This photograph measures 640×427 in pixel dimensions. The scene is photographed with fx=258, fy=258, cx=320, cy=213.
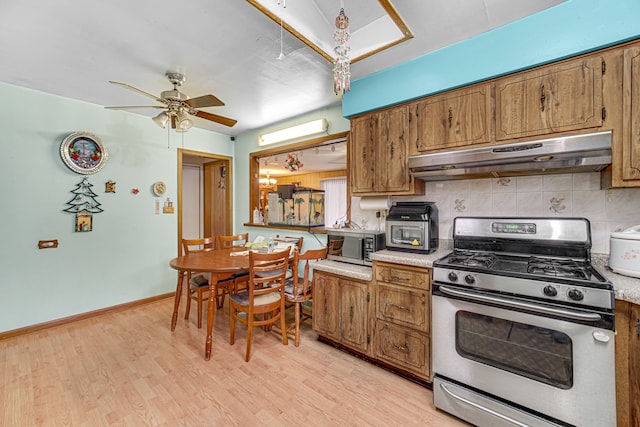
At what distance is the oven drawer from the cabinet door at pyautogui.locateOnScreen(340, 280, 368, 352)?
7.9 inches

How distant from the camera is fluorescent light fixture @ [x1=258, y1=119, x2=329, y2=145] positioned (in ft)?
9.96

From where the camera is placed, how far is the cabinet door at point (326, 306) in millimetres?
2271

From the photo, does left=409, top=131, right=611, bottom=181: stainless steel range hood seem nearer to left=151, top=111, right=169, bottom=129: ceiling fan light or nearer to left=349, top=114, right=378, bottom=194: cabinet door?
left=349, top=114, right=378, bottom=194: cabinet door

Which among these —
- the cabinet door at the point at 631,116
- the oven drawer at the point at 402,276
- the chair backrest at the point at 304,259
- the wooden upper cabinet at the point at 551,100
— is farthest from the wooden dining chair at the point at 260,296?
the cabinet door at the point at 631,116

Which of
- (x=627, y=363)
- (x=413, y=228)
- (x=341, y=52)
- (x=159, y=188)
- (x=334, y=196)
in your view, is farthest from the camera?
(x=334, y=196)

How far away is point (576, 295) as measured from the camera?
4.11ft

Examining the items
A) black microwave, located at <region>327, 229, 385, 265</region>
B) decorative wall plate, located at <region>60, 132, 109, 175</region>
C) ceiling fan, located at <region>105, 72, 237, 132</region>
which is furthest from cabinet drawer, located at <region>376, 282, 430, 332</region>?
decorative wall plate, located at <region>60, 132, 109, 175</region>

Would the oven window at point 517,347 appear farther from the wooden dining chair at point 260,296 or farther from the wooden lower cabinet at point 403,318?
the wooden dining chair at point 260,296

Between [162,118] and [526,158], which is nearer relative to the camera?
[526,158]

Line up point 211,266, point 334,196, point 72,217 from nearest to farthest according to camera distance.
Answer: point 211,266 → point 72,217 → point 334,196

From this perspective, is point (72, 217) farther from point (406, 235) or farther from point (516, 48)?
point (516, 48)

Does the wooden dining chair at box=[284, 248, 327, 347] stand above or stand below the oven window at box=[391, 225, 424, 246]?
below

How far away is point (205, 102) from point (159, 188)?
192 centimetres

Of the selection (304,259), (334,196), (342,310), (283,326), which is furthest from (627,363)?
(334,196)
